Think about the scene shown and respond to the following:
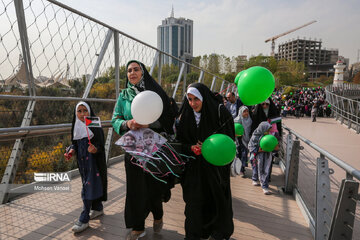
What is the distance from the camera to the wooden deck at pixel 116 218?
2.18m

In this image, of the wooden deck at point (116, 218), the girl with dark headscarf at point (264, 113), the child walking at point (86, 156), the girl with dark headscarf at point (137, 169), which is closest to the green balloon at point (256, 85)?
the girl with dark headscarf at point (137, 169)

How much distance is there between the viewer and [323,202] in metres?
1.99

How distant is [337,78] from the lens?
37656mm

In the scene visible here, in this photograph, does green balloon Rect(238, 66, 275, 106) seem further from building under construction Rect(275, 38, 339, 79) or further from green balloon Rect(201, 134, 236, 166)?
building under construction Rect(275, 38, 339, 79)

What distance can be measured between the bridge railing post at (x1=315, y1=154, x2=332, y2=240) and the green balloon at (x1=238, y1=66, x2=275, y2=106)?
84 cm

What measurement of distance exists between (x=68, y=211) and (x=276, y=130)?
10.5ft

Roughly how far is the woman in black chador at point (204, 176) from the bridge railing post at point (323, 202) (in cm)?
76

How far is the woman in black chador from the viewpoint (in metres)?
1.95

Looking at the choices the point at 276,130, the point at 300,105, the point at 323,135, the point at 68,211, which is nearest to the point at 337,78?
the point at 300,105

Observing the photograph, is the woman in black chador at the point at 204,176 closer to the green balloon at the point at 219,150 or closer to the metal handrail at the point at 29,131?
the green balloon at the point at 219,150

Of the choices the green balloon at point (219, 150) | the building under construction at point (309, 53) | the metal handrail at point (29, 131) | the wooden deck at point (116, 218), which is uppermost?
the building under construction at point (309, 53)

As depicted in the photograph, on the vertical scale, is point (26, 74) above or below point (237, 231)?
above

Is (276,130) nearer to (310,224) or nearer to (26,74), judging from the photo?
(310,224)

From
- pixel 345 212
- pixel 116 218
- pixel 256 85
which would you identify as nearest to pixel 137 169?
pixel 116 218
